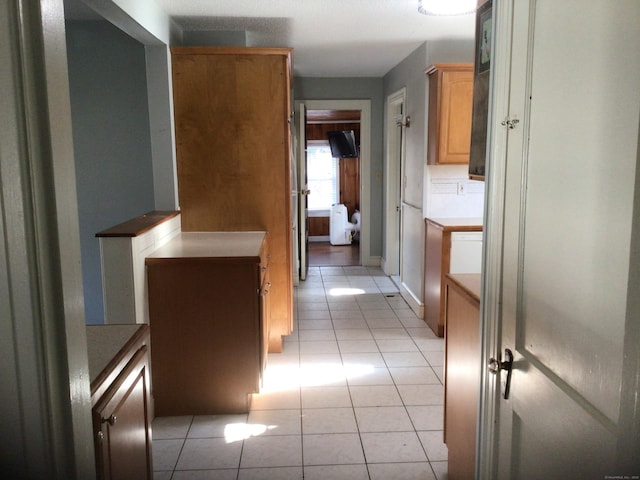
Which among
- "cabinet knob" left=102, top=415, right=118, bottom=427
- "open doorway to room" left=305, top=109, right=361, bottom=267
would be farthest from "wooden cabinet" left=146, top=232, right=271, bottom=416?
"open doorway to room" left=305, top=109, right=361, bottom=267

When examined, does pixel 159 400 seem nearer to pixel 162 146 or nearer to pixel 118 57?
pixel 162 146

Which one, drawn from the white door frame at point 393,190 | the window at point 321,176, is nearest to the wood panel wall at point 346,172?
the window at point 321,176

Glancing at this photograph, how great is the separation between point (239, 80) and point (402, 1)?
1.13 m

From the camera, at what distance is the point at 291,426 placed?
108 inches

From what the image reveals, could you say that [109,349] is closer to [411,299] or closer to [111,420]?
[111,420]

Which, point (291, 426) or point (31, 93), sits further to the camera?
point (291, 426)

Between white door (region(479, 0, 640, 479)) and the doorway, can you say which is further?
the doorway

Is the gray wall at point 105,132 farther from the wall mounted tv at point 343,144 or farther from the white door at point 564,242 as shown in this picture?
the wall mounted tv at point 343,144

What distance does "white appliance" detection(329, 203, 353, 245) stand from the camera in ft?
27.6

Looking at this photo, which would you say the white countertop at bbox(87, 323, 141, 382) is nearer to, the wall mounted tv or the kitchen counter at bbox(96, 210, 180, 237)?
the kitchen counter at bbox(96, 210, 180, 237)

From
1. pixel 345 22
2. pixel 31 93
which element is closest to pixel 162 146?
pixel 345 22

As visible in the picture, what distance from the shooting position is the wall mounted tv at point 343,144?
861cm

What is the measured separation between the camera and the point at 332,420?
2805 millimetres

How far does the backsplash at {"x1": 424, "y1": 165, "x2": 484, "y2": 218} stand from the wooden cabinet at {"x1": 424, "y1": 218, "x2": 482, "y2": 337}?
156 millimetres
